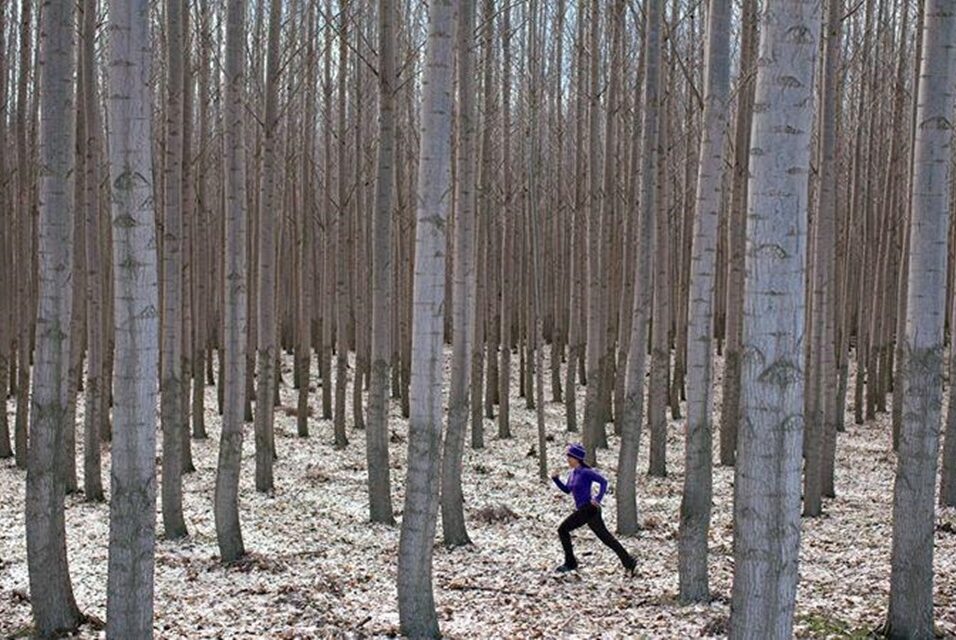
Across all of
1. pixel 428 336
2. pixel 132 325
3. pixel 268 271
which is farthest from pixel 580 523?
pixel 132 325

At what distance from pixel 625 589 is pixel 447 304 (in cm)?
1809

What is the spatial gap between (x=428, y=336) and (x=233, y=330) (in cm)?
328

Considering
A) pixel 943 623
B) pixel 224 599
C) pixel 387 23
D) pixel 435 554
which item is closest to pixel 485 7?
pixel 387 23

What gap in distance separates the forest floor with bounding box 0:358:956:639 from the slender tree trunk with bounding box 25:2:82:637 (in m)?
0.44

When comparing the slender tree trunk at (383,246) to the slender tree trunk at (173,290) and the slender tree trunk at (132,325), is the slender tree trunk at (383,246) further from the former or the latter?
the slender tree trunk at (132,325)

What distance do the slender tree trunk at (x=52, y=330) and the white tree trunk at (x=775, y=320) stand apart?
165 inches

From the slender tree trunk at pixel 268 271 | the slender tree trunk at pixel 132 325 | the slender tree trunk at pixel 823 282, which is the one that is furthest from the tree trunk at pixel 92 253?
the slender tree trunk at pixel 823 282

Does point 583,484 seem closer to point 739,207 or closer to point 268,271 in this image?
point 268,271

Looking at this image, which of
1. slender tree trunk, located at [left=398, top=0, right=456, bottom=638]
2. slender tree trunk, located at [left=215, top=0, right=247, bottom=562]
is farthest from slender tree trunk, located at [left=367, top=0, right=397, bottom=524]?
slender tree trunk, located at [left=398, top=0, right=456, bottom=638]

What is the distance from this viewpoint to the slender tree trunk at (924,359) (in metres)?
6.38

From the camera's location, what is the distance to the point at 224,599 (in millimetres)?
7914

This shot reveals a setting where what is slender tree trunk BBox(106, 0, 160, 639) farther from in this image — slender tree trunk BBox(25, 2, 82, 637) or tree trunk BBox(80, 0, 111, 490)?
tree trunk BBox(80, 0, 111, 490)

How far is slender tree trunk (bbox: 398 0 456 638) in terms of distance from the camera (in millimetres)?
6391

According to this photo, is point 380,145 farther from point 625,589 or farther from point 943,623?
point 943,623
